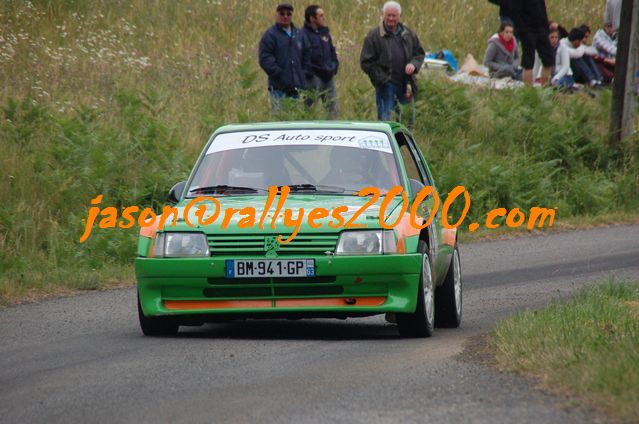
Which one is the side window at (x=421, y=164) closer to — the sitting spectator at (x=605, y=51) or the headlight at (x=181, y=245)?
the headlight at (x=181, y=245)

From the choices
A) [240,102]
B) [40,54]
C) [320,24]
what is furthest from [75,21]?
[320,24]

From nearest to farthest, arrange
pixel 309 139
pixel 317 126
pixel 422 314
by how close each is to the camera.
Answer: pixel 422 314 → pixel 309 139 → pixel 317 126

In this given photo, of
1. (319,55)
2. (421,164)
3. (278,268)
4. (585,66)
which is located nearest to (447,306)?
(421,164)

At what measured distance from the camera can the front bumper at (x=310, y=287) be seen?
962cm

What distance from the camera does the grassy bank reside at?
16.6m

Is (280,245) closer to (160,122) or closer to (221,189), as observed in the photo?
(221,189)

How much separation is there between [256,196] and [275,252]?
0.89 metres

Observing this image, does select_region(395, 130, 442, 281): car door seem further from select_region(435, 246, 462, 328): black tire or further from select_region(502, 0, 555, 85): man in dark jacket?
select_region(502, 0, 555, 85): man in dark jacket

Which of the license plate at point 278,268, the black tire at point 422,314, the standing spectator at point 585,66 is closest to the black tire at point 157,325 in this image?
the license plate at point 278,268

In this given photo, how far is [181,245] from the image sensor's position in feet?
32.1

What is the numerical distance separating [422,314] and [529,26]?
16.0 metres

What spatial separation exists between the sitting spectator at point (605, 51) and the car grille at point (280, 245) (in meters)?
20.2

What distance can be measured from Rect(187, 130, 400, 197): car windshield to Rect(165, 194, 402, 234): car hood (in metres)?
0.26

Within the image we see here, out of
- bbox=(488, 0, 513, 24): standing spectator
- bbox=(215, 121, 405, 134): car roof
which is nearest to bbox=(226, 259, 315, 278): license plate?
bbox=(215, 121, 405, 134): car roof
